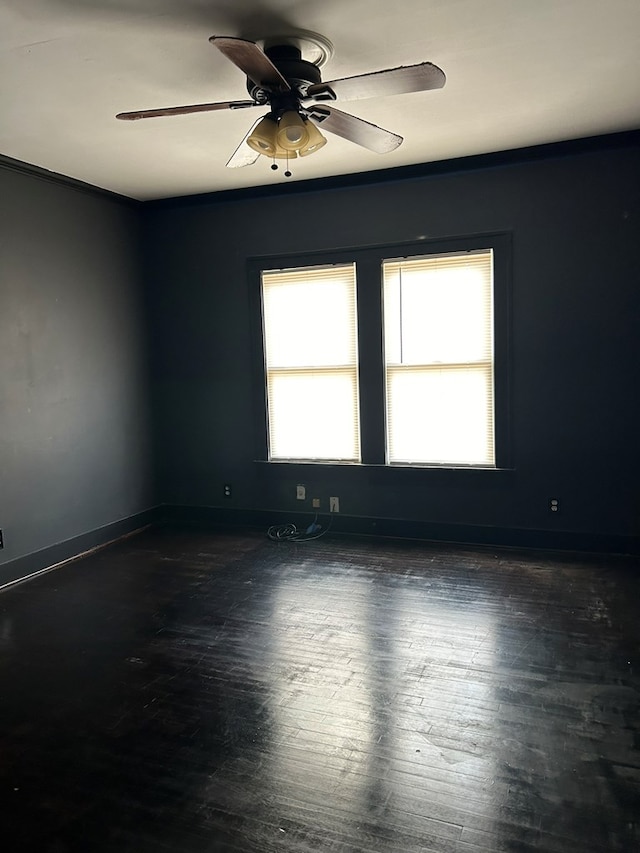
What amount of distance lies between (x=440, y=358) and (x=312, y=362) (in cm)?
102

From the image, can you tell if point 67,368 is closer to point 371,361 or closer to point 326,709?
point 371,361

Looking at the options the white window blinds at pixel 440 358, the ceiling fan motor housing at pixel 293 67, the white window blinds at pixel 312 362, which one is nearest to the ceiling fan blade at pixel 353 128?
the ceiling fan motor housing at pixel 293 67

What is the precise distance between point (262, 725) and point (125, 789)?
1.79 ft

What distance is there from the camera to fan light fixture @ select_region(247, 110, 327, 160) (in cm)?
257

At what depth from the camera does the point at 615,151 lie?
4.04 metres

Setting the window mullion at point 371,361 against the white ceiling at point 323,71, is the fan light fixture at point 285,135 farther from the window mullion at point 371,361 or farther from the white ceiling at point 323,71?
the window mullion at point 371,361

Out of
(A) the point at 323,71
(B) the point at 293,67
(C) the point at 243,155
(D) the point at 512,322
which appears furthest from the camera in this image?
(D) the point at 512,322

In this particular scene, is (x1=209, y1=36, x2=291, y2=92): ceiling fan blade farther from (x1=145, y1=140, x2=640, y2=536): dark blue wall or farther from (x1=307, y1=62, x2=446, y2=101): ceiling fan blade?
(x1=145, y1=140, x2=640, y2=536): dark blue wall

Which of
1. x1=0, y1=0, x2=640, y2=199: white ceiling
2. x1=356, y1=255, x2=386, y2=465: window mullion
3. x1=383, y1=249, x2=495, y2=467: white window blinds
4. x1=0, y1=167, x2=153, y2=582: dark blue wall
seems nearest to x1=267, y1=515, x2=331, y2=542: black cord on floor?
x1=356, y1=255, x2=386, y2=465: window mullion

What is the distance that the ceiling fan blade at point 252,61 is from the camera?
204 centimetres

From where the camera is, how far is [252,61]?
7.30ft

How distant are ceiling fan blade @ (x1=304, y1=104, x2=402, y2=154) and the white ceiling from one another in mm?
304

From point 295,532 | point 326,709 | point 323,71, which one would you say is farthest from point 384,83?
point 295,532

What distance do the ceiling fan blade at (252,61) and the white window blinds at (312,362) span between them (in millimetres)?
2347
